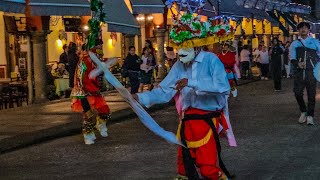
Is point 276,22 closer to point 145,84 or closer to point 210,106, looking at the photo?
point 145,84

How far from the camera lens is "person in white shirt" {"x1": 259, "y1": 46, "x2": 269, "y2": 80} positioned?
31.9m

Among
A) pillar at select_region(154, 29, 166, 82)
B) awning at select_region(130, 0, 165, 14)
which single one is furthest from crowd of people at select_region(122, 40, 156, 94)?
pillar at select_region(154, 29, 166, 82)

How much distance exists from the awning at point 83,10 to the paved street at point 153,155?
4085mm

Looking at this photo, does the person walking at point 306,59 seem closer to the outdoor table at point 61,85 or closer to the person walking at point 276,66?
the person walking at point 276,66

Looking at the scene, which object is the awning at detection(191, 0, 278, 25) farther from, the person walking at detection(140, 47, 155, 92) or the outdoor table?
the outdoor table

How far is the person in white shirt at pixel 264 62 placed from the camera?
1255 inches

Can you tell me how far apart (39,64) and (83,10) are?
126 inches

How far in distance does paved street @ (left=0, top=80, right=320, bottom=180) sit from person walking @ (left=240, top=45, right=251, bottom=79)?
17606mm

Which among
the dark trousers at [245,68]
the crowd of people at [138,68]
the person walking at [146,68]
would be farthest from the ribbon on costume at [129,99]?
the dark trousers at [245,68]

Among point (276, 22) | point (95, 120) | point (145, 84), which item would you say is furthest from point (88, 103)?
point (276, 22)

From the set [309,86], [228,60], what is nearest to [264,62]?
[228,60]

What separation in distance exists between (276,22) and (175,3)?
17.9 m

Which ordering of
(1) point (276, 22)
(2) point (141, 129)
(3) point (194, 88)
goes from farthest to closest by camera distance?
1. (1) point (276, 22)
2. (2) point (141, 129)
3. (3) point (194, 88)

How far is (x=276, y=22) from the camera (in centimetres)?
3847
